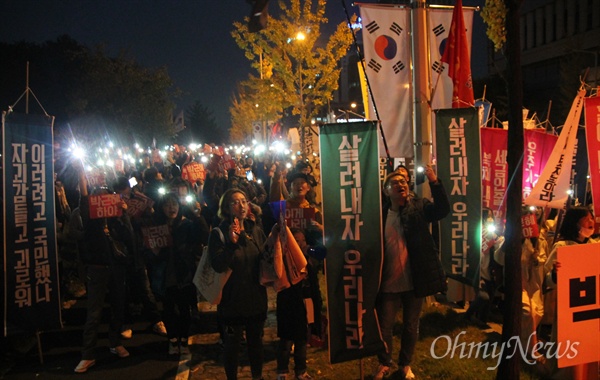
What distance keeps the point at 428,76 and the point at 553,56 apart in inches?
2101

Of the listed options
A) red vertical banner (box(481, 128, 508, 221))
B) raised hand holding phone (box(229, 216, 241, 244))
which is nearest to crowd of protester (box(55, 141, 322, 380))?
raised hand holding phone (box(229, 216, 241, 244))

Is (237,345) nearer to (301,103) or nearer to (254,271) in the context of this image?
(254,271)

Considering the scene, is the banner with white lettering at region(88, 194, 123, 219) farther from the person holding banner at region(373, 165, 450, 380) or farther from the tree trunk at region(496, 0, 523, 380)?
the tree trunk at region(496, 0, 523, 380)

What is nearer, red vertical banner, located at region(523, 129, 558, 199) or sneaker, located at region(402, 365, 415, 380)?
sneaker, located at region(402, 365, 415, 380)

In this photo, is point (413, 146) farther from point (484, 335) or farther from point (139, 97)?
point (139, 97)

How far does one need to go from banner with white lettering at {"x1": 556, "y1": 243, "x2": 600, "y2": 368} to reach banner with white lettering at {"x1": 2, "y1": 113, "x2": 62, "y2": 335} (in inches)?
223

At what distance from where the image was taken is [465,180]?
6.59 metres

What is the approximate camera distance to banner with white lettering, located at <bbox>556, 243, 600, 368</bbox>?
186 inches

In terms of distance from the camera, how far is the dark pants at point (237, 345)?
204 inches

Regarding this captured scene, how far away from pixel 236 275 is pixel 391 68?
468 cm

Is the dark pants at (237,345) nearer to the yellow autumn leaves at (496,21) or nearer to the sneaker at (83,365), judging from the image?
the sneaker at (83,365)

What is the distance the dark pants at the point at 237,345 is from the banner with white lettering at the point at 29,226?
2.51 metres

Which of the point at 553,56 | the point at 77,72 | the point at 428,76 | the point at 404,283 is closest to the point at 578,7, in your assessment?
the point at 553,56

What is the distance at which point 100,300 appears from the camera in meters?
6.37
